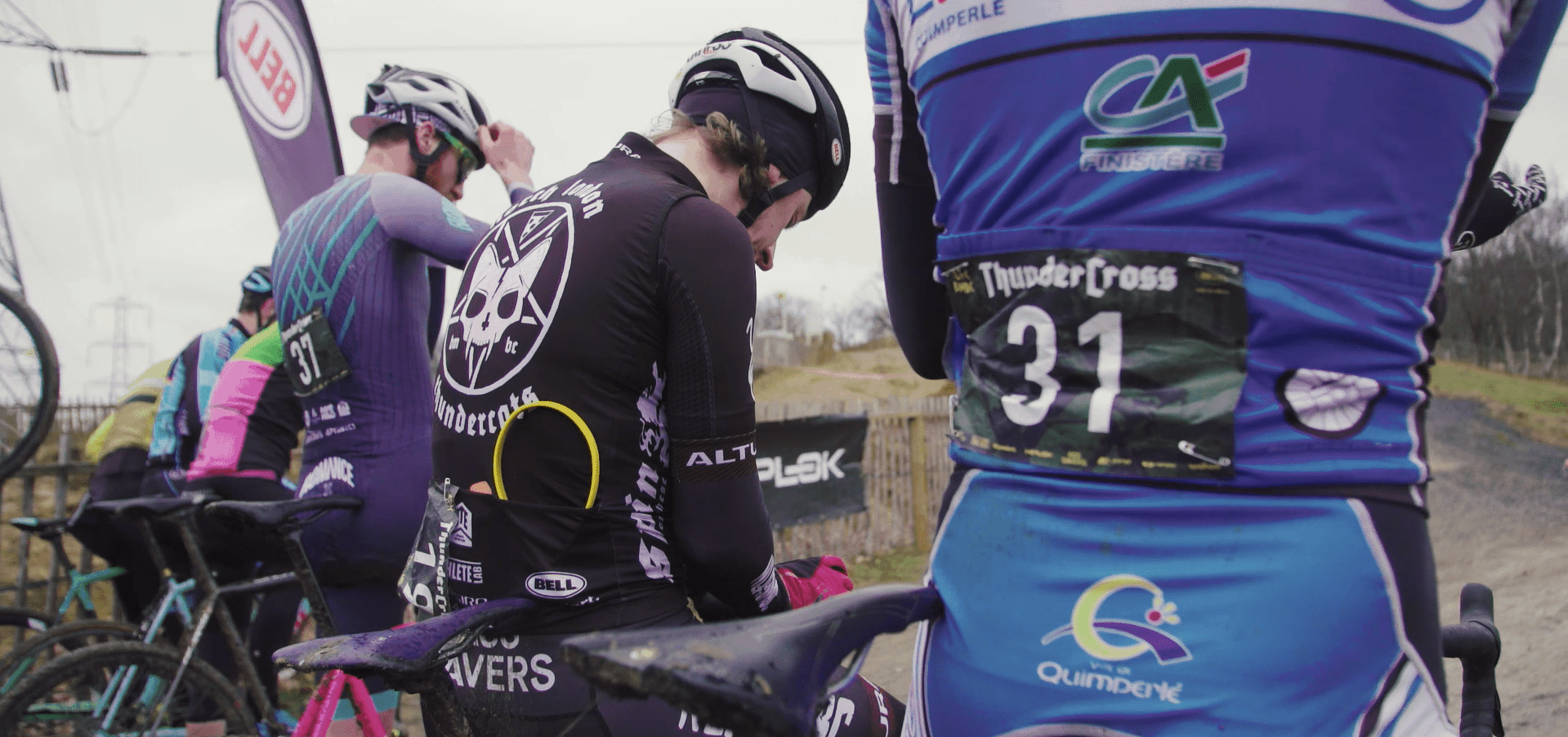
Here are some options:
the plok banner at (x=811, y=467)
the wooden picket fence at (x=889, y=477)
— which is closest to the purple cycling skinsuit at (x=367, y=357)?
the plok banner at (x=811, y=467)

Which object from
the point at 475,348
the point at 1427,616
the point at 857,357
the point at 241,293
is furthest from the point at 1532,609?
the point at 857,357

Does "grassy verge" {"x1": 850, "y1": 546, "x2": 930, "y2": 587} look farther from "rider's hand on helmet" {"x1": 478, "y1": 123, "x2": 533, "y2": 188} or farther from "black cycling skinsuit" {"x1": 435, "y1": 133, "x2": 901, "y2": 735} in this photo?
"black cycling skinsuit" {"x1": 435, "y1": 133, "x2": 901, "y2": 735}

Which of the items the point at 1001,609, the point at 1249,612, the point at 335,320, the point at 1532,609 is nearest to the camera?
the point at 1249,612

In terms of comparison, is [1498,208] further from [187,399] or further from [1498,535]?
[1498,535]

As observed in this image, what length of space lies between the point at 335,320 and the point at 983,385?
7.66ft

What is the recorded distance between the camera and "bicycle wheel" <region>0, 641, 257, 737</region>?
3.77 meters

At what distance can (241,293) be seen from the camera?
5.48 meters

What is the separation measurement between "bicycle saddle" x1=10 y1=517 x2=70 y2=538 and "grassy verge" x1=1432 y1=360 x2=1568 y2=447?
97.0ft

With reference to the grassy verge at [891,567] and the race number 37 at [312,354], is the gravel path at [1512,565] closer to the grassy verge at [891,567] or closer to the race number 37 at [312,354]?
the grassy verge at [891,567]

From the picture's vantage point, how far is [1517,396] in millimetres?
34719

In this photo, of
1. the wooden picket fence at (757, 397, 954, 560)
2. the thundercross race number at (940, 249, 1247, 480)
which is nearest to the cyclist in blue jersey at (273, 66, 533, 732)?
the thundercross race number at (940, 249, 1247, 480)

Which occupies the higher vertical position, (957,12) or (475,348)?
(957,12)

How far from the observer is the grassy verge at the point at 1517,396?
25.5 metres

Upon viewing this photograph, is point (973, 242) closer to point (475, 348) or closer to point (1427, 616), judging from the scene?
point (1427, 616)
